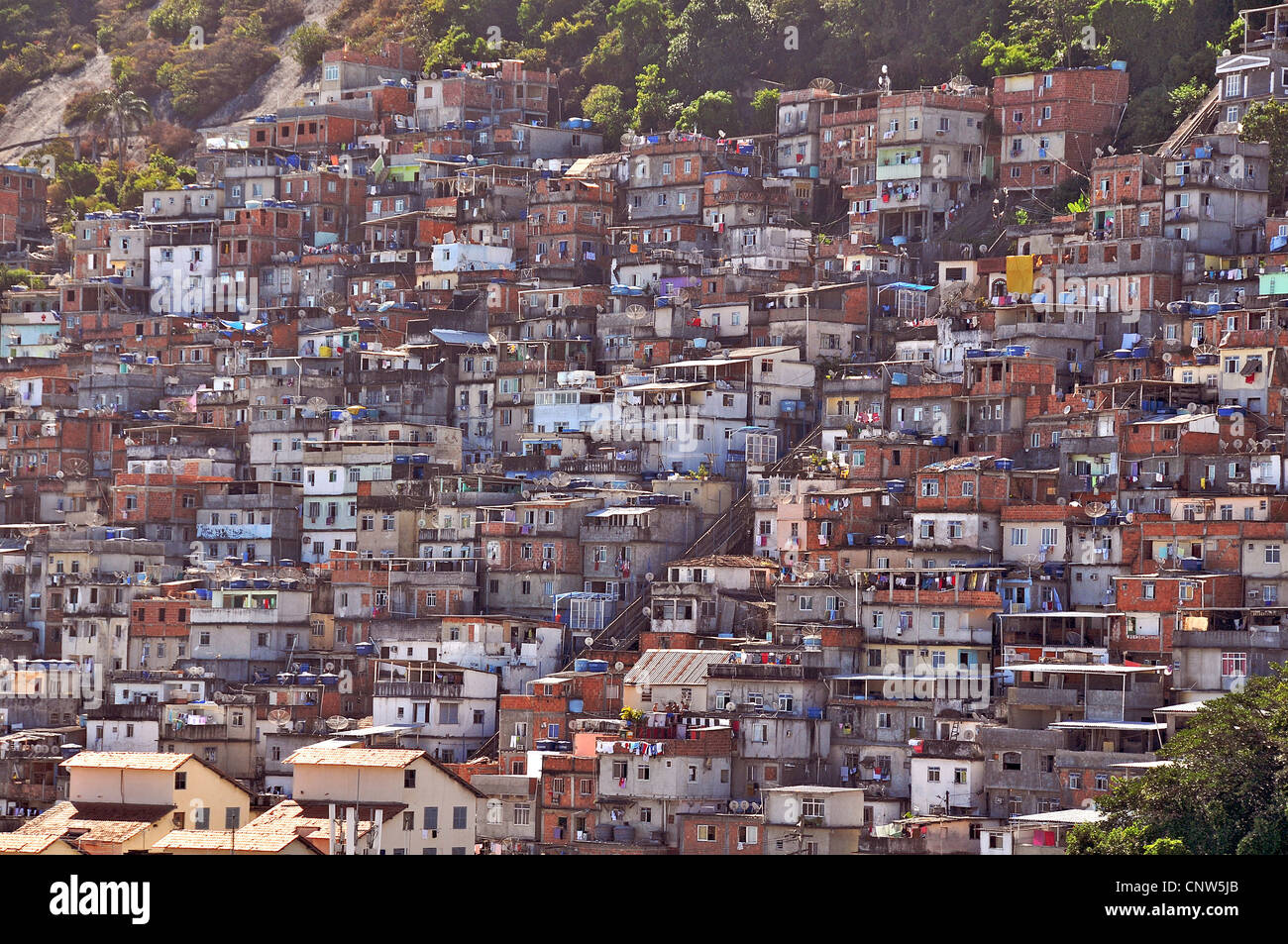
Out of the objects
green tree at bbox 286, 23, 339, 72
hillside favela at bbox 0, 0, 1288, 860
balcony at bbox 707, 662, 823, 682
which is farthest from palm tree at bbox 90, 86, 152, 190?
balcony at bbox 707, 662, 823, 682

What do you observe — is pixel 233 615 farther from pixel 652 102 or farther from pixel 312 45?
pixel 312 45

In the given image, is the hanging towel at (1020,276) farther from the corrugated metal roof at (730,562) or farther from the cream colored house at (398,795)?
the cream colored house at (398,795)

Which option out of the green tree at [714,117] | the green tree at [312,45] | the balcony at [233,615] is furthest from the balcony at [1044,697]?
the green tree at [312,45]

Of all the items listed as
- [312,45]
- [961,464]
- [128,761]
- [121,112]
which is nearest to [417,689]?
[128,761]

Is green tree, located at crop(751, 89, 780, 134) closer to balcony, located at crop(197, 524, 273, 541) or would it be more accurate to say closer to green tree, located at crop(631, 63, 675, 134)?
green tree, located at crop(631, 63, 675, 134)
